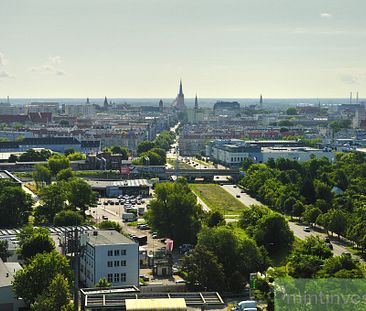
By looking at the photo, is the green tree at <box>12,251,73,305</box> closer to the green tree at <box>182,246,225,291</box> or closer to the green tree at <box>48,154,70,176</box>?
the green tree at <box>182,246,225,291</box>

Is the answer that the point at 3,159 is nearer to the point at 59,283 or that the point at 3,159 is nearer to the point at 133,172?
the point at 133,172

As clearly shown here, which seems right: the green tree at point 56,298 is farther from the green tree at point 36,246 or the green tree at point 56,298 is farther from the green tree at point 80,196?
the green tree at point 80,196

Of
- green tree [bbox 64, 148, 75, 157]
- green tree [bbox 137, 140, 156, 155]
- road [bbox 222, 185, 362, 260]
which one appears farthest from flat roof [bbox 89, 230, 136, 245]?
green tree [bbox 137, 140, 156, 155]

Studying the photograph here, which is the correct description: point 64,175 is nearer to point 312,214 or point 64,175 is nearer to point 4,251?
point 312,214

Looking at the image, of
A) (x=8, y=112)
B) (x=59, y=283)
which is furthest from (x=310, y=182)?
(x=8, y=112)

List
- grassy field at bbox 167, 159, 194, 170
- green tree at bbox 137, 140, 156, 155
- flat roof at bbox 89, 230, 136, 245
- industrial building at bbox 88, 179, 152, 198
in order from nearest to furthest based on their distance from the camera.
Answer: flat roof at bbox 89, 230, 136, 245
industrial building at bbox 88, 179, 152, 198
grassy field at bbox 167, 159, 194, 170
green tree at bbox 137, 140, 156, 155

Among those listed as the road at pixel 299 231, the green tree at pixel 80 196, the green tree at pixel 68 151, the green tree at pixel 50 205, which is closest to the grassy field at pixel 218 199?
the road at pixel 299 231
